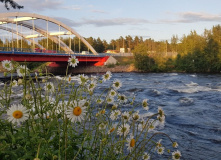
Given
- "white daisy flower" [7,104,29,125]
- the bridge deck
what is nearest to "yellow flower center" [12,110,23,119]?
"white daisy flower" [7,104,29,125]

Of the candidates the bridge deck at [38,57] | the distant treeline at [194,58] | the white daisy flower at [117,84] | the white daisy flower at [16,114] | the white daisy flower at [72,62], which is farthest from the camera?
the distant treeline at [194,58]

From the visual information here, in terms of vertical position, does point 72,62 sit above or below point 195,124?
above

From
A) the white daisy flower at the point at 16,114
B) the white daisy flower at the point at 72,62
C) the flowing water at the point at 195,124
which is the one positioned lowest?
the flowing water at the point at 195,124

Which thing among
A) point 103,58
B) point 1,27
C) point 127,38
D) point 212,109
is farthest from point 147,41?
point 212,109

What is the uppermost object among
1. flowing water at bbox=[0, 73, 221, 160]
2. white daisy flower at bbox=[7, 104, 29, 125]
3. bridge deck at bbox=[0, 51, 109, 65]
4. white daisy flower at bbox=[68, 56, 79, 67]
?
bridge deck at bbox=[0, 51, 109, 65]

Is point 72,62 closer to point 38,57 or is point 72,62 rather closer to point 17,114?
point 17,114

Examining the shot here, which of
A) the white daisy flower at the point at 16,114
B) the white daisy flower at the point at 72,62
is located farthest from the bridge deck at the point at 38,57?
the white daisy flower at the point at 16,114

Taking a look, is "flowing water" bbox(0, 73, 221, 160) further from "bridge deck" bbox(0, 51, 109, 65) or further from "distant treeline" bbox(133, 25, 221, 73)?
"distant treeline" bbox(133, 25, 221, 73)

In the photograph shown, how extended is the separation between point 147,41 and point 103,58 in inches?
3390

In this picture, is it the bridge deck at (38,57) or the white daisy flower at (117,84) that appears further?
the bridge deck at (38,57)

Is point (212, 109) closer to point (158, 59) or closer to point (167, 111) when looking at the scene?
point (167, 111)

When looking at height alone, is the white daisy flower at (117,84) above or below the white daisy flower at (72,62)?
below

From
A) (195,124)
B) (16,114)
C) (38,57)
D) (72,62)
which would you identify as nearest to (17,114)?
(16,114)

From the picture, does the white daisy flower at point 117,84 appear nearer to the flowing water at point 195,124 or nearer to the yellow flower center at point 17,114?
the yellow flower center at point 17,114
